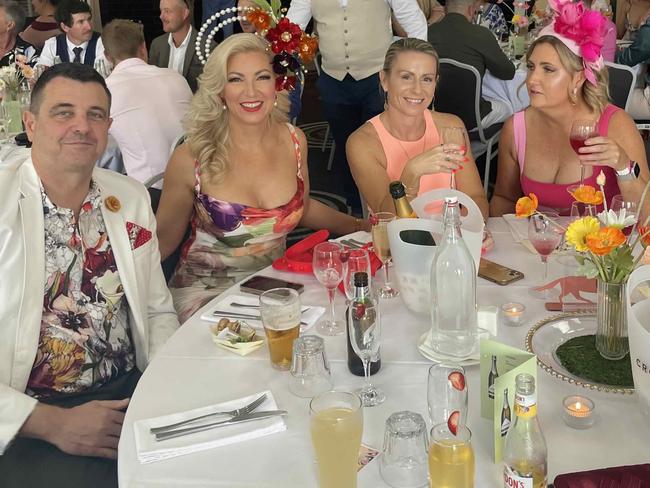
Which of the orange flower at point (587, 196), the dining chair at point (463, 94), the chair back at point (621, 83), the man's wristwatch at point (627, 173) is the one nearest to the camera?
the orange flower at point (587, 196)

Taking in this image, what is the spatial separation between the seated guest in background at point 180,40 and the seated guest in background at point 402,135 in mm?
2734

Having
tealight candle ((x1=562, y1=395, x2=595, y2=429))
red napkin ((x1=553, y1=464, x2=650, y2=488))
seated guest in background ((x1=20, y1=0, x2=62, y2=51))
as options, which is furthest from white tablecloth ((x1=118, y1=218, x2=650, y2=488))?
seated guest in background ((x1=20, y1=0, x2=62, y2=51))

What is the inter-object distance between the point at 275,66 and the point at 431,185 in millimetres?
729

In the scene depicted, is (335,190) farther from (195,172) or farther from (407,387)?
(407,387)

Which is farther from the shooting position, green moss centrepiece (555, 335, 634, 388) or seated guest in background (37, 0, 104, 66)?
seated guest in background (37, 0, 104, 66)

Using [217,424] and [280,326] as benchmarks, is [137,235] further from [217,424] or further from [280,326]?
[217,424]

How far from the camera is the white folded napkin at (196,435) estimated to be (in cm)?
127

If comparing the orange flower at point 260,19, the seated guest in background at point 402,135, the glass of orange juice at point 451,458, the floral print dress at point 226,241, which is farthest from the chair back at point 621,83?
the glass of orange juice at point 451,458

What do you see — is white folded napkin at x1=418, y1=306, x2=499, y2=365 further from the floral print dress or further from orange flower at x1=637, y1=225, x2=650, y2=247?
the floral print dress

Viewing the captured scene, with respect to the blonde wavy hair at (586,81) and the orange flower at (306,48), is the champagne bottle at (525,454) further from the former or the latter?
the orange flower at (306,48)

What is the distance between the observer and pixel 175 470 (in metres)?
1.23

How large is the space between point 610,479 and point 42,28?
21.7 feet

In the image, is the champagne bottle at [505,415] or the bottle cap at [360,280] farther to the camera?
the bottle cap at [360,280]

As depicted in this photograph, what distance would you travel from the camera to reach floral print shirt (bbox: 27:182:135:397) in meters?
1.88
